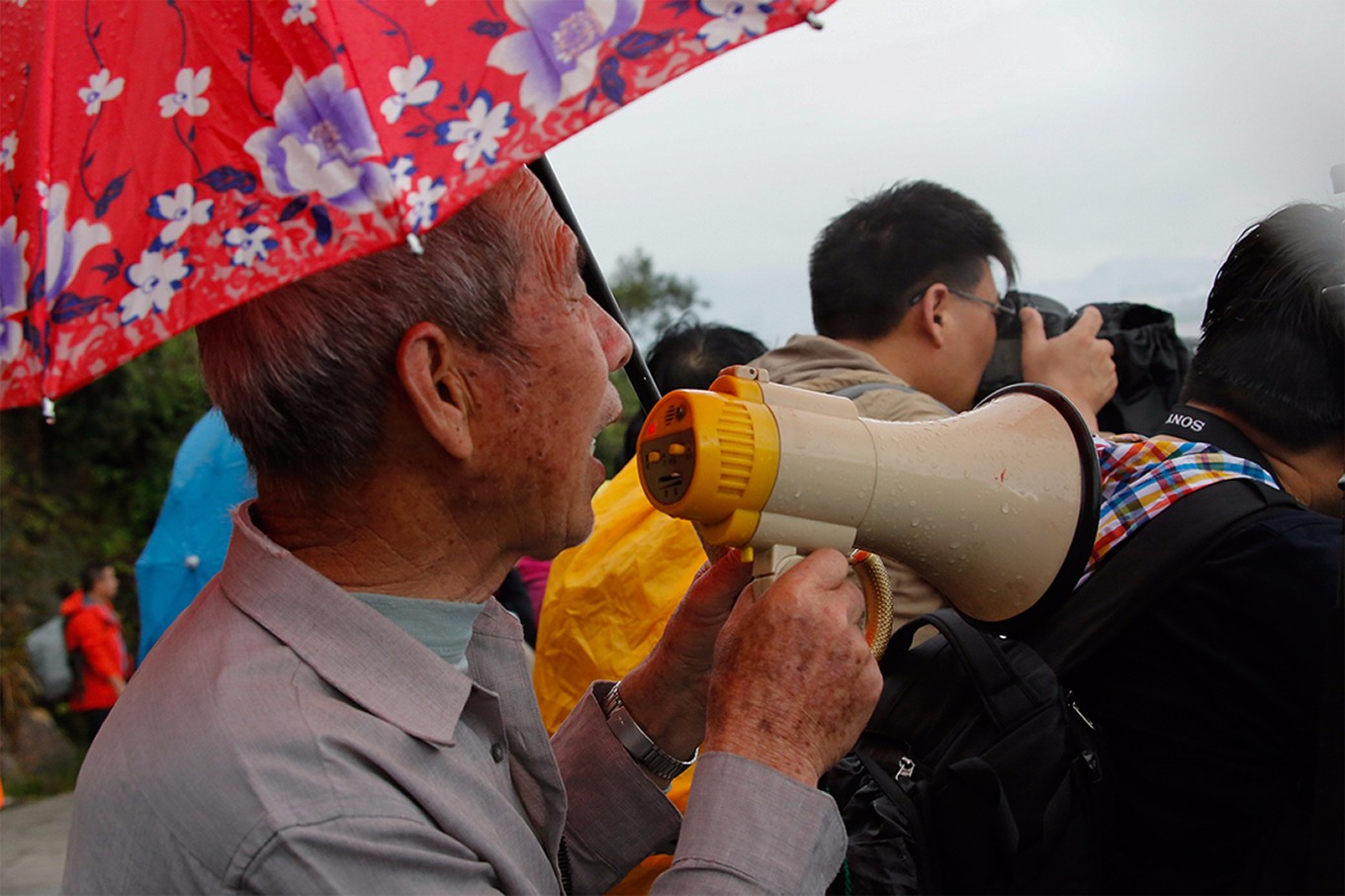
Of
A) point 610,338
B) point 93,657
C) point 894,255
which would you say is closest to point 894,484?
point 610,338

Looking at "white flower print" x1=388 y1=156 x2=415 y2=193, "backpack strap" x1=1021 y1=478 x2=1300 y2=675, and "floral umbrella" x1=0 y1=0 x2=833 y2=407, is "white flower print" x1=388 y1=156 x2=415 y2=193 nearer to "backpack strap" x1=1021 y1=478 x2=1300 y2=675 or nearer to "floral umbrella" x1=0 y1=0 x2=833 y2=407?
"floral umbrella" x1=0 y1=0 x2=833 y2=407

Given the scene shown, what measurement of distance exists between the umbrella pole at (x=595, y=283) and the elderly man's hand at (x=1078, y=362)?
1.44m

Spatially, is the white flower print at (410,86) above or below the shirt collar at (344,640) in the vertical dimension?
above

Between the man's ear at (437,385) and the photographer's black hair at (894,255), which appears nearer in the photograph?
the man's ear at (437,385)

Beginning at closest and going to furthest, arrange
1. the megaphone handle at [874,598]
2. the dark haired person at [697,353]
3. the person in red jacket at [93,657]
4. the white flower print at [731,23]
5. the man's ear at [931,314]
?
the white flower print at [731,23] < the megaphone handle at [874,598] < the man's ear at [931,314] < the dark haired person at [697,353] < the person in red jacket at [93,657]

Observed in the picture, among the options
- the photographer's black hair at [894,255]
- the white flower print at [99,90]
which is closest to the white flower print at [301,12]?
the white flower print at [99,90]

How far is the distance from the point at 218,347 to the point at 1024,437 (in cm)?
111

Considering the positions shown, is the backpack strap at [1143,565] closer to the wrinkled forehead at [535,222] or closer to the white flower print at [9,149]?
the wrinkled forehead at [535,222]

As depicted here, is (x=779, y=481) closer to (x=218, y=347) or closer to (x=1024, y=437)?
(x=1024, y=437)

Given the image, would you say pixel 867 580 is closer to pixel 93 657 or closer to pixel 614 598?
pixel 614 598

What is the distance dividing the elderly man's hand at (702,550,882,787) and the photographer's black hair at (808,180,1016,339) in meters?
1.87

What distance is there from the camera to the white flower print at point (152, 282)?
3.88ft

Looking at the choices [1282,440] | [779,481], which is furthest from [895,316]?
[779,481]

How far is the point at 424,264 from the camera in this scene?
4.45ft
